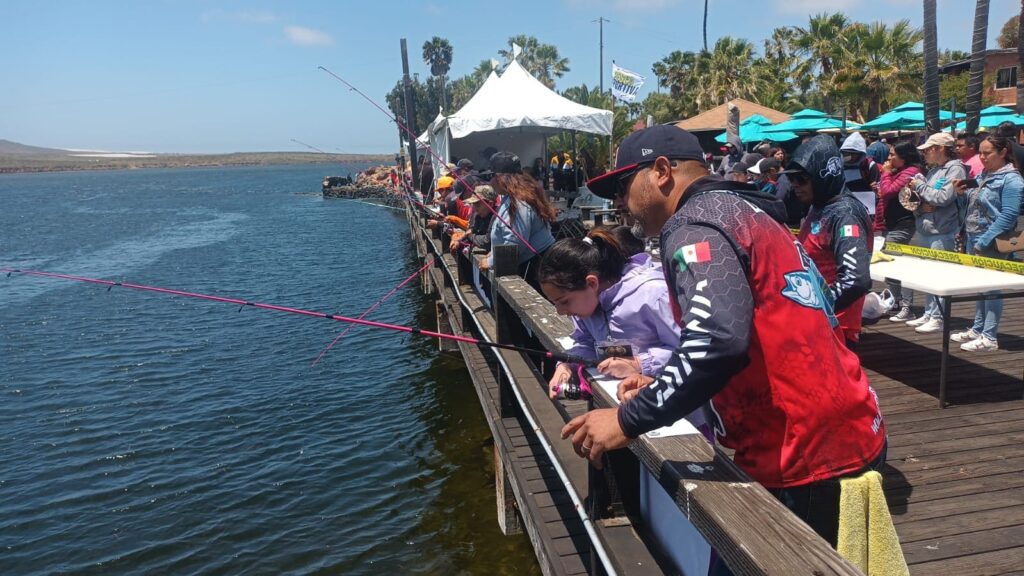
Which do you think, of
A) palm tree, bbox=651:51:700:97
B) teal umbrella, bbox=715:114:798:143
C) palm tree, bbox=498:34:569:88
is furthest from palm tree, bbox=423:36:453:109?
teal umbrella, bbox=715:114:798:143

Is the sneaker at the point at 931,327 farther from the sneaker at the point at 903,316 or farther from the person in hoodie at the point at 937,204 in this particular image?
the sneaker at the point at 903,316

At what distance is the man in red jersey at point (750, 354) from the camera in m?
1.65

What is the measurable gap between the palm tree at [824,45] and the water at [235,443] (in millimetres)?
23563

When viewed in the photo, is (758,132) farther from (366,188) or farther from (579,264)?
(366,188)

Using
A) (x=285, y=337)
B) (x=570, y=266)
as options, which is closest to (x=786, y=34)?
(x=285, y=337)

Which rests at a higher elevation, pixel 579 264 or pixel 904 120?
pixel 904 120

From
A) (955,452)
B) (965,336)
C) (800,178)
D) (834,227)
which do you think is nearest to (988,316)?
(965,336)

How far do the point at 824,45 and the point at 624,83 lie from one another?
17.5 meters

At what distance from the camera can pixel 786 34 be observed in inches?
1710

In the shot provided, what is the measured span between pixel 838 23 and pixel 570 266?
3577cm

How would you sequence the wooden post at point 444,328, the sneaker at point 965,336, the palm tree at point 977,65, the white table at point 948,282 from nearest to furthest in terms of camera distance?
the white table at point 948,282 < the sneaker at point 965,336 < the wooden post at point 444,328 < the palm tree at point 977,65

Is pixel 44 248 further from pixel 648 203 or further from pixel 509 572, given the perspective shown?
pixel 648 203

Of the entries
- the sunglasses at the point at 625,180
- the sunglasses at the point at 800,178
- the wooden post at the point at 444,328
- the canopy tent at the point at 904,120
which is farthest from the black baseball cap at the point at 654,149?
the canopy tent at the point at 904,120

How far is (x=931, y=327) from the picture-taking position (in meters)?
6.50
